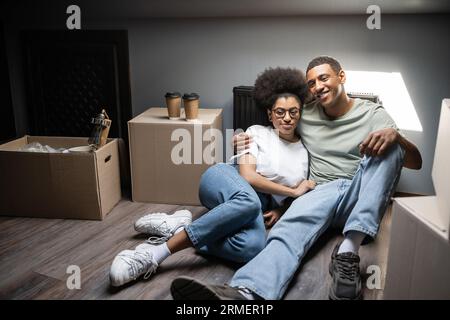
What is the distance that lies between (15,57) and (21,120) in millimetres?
365

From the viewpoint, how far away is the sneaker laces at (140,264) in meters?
1.29

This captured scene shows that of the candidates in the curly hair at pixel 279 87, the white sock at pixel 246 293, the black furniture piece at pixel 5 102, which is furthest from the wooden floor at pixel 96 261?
the black furniture piece at pixel 5 102

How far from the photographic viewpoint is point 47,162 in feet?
5.65

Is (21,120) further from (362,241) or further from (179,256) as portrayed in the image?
(362,241)

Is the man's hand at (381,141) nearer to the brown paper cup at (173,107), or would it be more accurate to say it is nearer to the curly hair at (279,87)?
the curly hair at (279,87)


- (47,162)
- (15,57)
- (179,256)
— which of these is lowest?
(179,256)

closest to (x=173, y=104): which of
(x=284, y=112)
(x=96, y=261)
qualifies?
(x=284, y=112)

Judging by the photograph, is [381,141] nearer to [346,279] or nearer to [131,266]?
[346,279]

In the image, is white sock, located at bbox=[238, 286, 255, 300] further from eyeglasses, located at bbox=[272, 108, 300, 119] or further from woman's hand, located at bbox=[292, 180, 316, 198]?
eyeglasses, located at bbox=[272, 108, 300, 119]

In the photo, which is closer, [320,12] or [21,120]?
[320,12]

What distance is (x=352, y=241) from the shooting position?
1.35m

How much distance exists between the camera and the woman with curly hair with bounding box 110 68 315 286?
4.45 feet

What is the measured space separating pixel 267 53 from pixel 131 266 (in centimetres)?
128

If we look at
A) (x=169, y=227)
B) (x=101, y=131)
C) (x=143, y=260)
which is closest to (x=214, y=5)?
(x=101, y=131)
